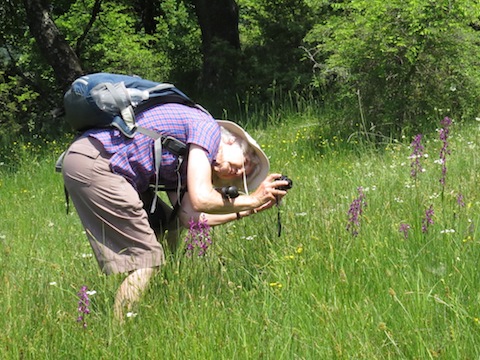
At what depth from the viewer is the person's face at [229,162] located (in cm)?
374

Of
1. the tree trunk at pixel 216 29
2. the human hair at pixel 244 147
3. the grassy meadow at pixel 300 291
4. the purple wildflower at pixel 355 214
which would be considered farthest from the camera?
the tree trunk at pixel 216 29

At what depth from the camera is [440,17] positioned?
7535 mm

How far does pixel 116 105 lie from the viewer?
3.55m

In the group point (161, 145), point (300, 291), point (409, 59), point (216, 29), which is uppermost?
point (161, 145)

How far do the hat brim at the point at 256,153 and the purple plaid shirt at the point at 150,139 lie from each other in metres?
0.18

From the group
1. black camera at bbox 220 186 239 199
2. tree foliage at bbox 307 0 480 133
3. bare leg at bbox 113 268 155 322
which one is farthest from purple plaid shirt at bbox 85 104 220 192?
tree foliage at bbox 307 0 480 133

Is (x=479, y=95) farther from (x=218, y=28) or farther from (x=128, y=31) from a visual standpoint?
(x=128, y=31)

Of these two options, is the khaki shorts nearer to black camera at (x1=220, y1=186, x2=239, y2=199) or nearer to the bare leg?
the bare leg

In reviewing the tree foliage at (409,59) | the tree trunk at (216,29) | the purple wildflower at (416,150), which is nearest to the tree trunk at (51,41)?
the tree trunk at (216,29)

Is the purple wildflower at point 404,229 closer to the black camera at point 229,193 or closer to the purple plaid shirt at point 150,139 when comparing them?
the black camera at point 229,193

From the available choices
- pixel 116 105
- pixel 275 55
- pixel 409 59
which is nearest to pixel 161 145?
pixel 116 105

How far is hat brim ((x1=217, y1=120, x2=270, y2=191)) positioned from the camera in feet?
12.6

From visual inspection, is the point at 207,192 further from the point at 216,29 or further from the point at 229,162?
the point at 216,29

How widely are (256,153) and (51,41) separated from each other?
9.61m
